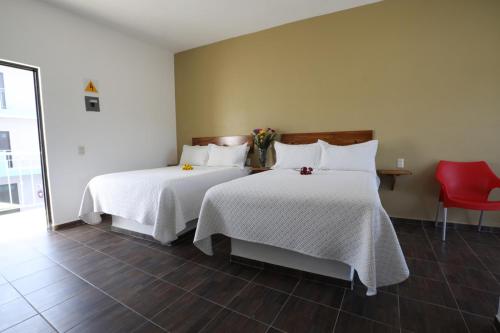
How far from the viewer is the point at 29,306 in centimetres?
152

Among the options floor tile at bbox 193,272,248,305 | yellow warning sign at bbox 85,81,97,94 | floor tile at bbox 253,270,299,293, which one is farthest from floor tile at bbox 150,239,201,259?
yellow warning sign at bbox 85,81,97,94

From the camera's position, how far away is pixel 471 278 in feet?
5.63

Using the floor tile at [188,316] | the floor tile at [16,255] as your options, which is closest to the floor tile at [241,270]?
the floor tile at [188,316]

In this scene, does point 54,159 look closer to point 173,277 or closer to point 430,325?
point 173,277

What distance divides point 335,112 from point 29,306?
11.6 feet

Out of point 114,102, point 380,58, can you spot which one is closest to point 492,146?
point 380,58

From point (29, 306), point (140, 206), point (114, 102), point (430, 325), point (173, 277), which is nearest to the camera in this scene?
point (430, 325)

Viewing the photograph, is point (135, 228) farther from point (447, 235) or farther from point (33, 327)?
point (447, 235)

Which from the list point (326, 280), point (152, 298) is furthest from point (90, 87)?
point (326, 280)

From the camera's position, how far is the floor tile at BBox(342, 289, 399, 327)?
52.9 inches

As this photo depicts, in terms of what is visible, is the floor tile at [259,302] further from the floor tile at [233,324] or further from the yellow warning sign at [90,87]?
the yellow warning sign at [90,87]

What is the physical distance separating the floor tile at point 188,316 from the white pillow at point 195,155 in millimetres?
2509

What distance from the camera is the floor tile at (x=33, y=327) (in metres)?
1.31

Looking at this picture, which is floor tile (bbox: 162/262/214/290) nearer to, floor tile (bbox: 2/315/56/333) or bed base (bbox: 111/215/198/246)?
bed base (bbox: 111/215/198/246)
